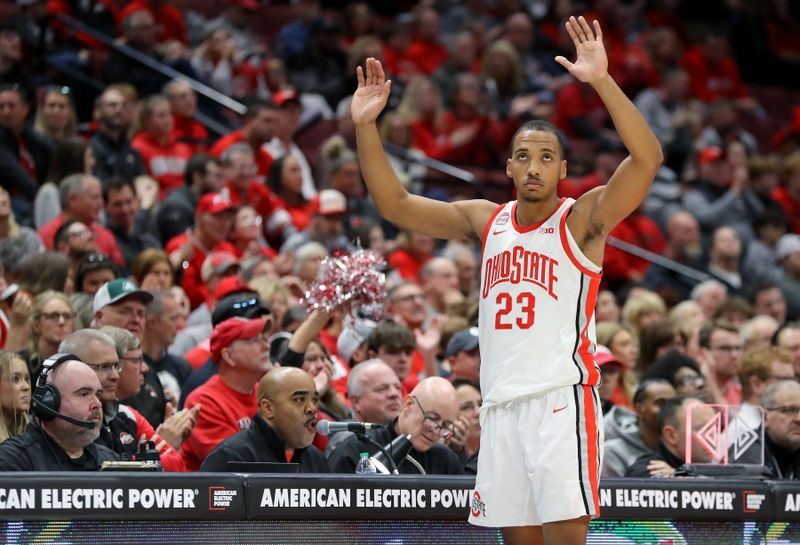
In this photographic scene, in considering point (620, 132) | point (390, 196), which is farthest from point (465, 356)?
point (620, 132)

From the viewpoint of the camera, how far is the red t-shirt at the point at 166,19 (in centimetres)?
1398

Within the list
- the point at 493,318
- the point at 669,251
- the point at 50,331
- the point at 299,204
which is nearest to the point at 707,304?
the point at 669,251

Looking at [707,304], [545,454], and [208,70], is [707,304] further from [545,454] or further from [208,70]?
[545,454]

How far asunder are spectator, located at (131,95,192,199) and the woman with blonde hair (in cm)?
547

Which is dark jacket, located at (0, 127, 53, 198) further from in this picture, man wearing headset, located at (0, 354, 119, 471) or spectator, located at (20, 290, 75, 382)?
man wearing headset, located at (0, 354, 119, 471)

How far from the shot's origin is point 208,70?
14.0 m

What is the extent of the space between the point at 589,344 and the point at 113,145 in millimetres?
6999

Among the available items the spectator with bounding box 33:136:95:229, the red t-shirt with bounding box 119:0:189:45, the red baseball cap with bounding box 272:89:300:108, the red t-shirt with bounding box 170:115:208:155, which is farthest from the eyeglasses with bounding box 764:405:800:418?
the red t-shirt with bounding box 119:0:189:45

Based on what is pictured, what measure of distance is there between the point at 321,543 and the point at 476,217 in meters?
1.44

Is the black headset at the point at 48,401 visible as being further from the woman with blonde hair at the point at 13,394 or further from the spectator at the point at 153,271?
the spectator at the point at 153,271

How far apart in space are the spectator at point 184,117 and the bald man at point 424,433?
6.01 meters

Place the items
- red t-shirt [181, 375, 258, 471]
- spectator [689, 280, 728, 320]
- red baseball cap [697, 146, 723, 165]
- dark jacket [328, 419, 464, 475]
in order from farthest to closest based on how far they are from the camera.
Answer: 1. red baseball cap [697, 146, 723, 165]
2. spectator [689, 280, 728, 320]
3. red t-shirt [181, 375, 258, 471]
4. dark jacket [328, 419, 464, 475]

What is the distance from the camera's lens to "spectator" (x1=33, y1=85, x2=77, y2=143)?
1102 cm

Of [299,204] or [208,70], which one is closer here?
[299,204]
